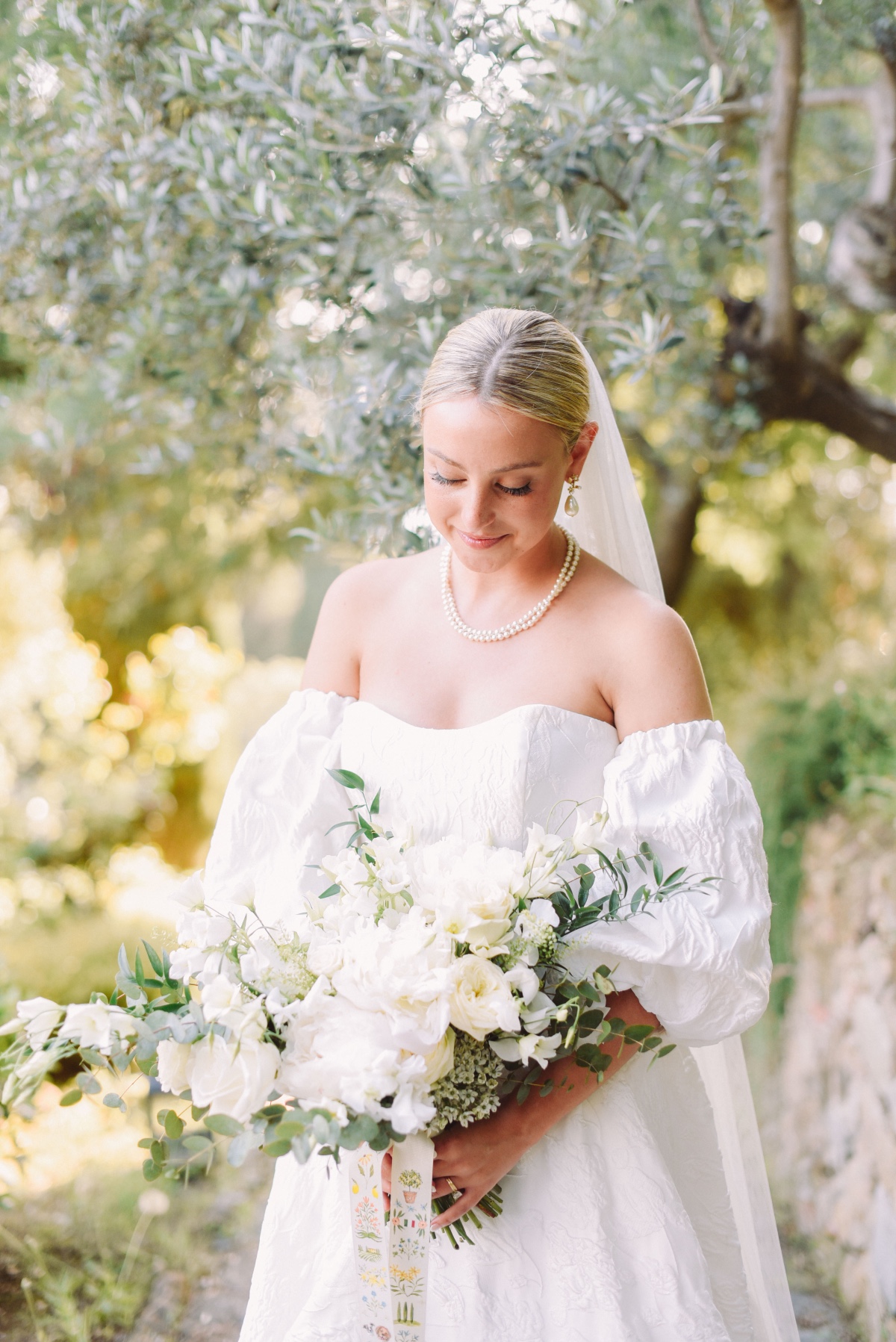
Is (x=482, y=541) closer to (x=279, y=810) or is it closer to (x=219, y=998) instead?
(x=279, y=810)

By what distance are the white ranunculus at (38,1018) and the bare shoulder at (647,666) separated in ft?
3.39

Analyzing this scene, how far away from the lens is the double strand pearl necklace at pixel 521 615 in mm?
1979

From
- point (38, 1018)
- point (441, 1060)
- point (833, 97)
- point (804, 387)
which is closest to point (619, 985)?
point (441, 1060)

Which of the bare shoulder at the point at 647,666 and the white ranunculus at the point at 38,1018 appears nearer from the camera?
the white ranunculus at the point at 38,1018

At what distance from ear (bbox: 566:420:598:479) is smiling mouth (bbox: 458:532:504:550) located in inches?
8.5

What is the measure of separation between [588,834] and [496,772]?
1.00 ft

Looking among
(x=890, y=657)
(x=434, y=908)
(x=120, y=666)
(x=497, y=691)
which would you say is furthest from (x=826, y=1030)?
(x=120, y=666)

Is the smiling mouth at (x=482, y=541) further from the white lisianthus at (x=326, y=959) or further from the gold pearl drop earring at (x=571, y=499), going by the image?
the white lisianthus at (x=326, y=959)

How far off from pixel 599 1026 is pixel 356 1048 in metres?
0.46

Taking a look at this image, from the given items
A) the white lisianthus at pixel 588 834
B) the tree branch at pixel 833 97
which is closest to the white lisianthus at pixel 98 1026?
the white lisianthus at pixel 588 834

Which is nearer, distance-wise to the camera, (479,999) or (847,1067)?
Result: (479,999)

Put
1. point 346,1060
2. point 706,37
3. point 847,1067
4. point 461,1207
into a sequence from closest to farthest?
point 346,1060 → point 461,1207 → point 706,37 → point 847,1067

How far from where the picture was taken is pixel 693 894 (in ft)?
5.61

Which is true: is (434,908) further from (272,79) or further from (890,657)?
(890,657)
